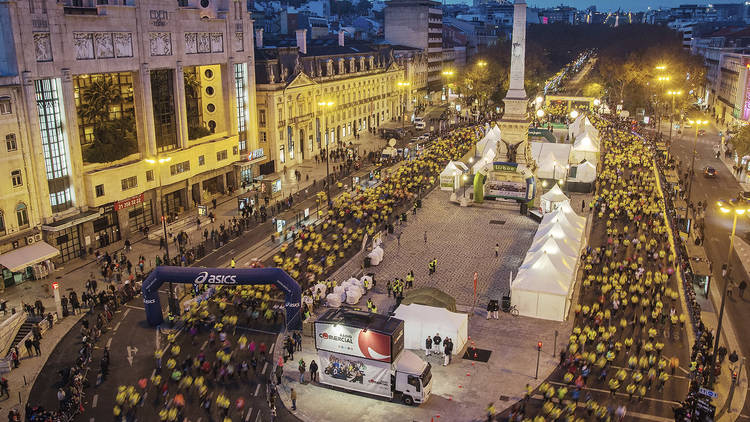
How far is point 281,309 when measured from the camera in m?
33.5

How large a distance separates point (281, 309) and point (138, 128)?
2168 cm

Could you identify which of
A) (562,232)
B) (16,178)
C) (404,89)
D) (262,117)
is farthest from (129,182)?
(404,89)

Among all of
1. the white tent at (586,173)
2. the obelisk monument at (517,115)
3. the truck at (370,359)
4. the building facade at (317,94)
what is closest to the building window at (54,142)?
the truck at (370,359)

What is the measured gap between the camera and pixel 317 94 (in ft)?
246

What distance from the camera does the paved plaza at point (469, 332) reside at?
24.8m

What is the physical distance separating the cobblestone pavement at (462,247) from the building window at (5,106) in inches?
885

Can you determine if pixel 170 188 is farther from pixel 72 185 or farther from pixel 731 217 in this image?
pixel 731 217

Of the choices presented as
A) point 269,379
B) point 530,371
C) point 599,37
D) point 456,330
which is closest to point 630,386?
point 530,371

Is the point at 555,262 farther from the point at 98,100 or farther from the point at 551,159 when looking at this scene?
the point at 98,100

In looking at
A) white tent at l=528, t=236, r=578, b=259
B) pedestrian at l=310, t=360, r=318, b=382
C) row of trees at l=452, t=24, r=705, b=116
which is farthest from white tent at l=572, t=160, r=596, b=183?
row of trees at l=452, t=24, r=705, b=116

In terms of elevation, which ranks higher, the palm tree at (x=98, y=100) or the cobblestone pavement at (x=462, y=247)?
the palm tree at (x=98, y=100)

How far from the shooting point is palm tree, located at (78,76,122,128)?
4441 cm

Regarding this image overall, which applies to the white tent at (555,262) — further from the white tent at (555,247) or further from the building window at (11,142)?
the building window at (11,142)

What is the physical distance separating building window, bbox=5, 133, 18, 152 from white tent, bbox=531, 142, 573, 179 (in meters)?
42.5
